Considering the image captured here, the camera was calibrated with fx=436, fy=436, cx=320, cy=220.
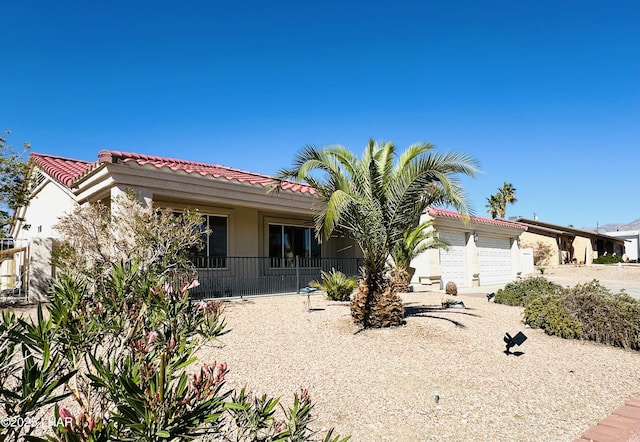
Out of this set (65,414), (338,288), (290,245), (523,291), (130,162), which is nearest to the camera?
(65,414)

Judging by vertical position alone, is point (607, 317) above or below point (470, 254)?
below

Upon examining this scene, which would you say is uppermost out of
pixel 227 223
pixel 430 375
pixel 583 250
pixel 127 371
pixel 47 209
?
pixel 47 209

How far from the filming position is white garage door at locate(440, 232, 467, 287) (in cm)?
1948

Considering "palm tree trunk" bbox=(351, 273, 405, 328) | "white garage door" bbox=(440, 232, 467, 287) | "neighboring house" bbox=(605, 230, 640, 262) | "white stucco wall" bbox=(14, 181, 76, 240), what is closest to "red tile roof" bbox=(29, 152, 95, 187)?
"white stucco wall" bbox=(14, 181, 76, 240)

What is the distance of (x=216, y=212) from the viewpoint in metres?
14.4

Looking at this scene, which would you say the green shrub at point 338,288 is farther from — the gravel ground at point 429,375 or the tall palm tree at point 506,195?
the tall palm tree at point 506,195

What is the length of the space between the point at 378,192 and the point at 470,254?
1398 centimetres

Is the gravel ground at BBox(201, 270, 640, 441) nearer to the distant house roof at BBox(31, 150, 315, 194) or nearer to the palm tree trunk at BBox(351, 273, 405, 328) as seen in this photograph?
the palm tree trunk at BBox(351, 273, 405, 328)

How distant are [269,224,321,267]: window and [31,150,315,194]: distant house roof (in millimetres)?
1967

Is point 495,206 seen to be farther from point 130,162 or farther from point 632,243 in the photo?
point 130,162

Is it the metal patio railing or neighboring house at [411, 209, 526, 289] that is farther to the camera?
neighboring house at [411, 209, 526, 289]

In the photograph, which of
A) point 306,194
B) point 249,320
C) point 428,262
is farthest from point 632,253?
point 249,320

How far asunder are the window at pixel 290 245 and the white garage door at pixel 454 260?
5.83 metres

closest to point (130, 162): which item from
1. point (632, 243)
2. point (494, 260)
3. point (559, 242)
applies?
point (494, 260)
